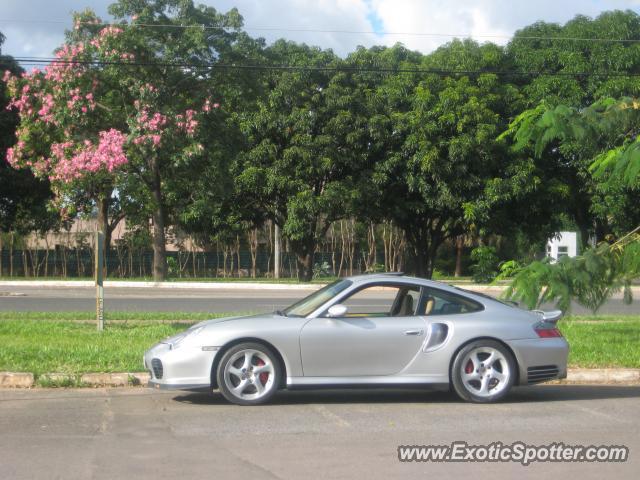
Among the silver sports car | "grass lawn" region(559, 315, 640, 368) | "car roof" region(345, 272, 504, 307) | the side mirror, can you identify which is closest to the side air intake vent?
the silver sports car

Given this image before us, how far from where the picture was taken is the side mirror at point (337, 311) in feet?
28.9

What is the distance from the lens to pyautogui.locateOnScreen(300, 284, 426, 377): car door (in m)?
8.75

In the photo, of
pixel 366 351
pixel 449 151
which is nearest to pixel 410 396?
pixel 366 351

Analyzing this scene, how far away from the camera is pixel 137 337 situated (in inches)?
530

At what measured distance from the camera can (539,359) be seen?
898 centimetres

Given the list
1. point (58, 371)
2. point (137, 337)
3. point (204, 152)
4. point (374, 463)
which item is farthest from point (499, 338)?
point (204, 152)

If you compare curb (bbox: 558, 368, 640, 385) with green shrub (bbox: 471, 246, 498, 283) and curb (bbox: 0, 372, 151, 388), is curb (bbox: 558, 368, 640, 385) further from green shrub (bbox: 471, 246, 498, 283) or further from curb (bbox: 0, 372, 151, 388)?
green shrub (bbox: 471, 246, 498, 283)

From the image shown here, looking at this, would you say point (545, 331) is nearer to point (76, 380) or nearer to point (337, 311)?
point (337, 311)

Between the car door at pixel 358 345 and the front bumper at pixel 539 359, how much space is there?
103 cm

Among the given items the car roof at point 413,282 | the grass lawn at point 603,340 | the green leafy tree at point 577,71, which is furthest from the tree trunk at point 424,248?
the car roof at point 413,282

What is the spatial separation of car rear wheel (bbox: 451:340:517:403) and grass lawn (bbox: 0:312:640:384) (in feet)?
8.40

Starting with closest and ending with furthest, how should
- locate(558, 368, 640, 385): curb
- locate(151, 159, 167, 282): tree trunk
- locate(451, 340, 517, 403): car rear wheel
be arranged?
locate(451, 340, 517, 403): car rear wheel, locate(558, 368, 640, 385): curb, locate(151, 159, 167, 282): tree trunk

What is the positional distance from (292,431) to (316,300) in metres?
2.02

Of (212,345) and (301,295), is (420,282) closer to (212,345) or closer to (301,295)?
(212,345)
